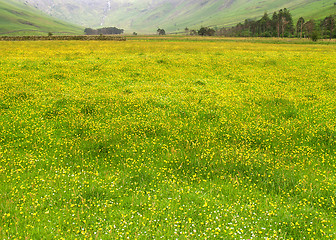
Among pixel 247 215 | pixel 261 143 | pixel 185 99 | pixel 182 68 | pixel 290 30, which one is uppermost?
pixel 290 30

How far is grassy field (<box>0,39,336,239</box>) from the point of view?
549cm

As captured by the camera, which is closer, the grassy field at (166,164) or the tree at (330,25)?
the grassy field at (166,164)

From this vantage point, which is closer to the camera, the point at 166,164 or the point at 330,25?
the point at 166,164

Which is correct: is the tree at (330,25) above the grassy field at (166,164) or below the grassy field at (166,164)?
above

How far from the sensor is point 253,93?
16.0 meters

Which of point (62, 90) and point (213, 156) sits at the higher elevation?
point (62, 90)

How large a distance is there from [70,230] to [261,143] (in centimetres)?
769

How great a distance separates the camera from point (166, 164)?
7.99 meters

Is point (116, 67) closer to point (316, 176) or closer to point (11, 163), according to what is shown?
point (11, 163)

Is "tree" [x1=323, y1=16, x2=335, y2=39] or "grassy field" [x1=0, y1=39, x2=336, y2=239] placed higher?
"tree" [x1=323, y1=16, x2=335, y2=39]

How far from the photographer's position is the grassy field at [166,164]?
5.49 metres

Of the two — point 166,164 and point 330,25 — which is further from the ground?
point 330,25

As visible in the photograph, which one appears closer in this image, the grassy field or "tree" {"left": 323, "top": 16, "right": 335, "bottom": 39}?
the grassy field

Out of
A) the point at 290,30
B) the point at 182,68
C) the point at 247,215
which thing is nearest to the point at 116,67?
the point at 182,68
